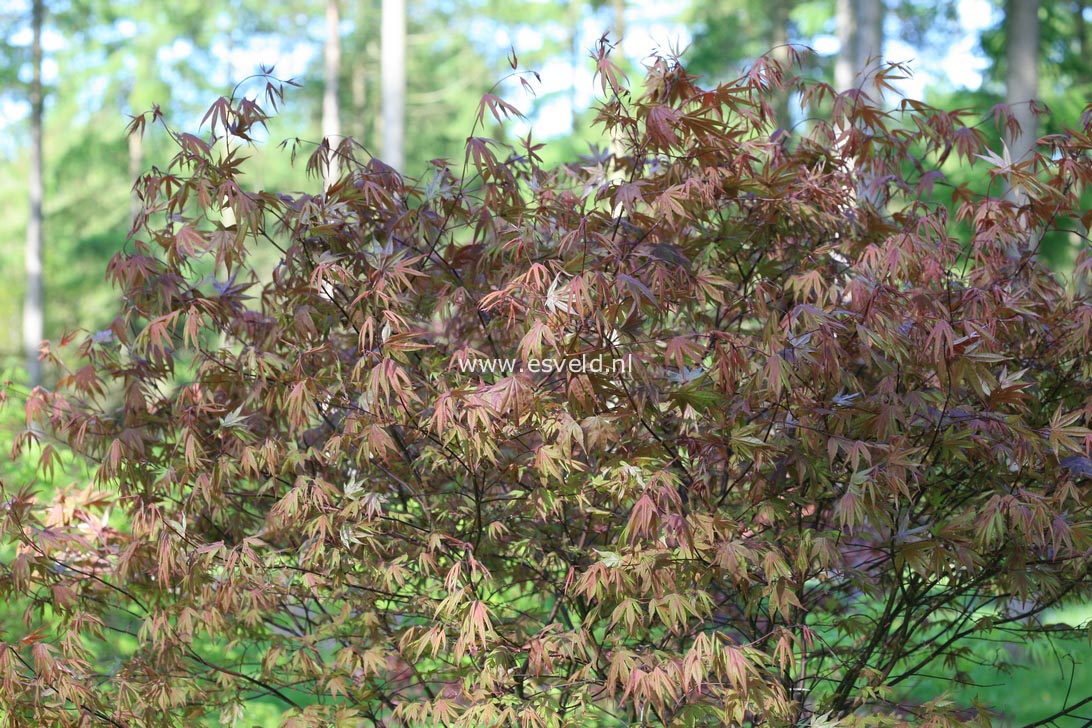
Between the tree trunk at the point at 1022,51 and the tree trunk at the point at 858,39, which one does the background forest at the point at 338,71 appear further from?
the tree trunk at the point at 858,39

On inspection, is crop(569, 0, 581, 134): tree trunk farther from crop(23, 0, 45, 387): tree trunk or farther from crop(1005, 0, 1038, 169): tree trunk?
crop(1005, 0, 1038, 169): tree trunk

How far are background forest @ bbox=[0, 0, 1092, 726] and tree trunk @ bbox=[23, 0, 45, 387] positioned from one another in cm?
3

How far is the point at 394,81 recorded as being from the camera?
35.5 feet

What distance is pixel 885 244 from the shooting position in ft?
9.81

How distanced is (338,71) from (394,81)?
6216 millimetres

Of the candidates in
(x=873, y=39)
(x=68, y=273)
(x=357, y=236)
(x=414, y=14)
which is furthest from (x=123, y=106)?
(x=357, y=236)

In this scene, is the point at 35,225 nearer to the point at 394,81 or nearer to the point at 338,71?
the point at 338,71

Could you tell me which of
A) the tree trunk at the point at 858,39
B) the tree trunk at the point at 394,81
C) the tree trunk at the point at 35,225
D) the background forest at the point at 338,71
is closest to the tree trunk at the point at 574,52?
the background forest at the point at 338,71

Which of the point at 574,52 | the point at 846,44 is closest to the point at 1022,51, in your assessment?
the point at 846,44

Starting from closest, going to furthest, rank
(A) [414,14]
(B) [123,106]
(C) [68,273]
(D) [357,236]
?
(D) [357,236] → (B) [123,106] → (C) [68,273] → (A) [414,14]

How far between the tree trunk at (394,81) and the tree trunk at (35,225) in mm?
6525

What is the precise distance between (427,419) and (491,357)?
606 millimetres

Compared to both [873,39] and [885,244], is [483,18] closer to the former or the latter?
[873,39]

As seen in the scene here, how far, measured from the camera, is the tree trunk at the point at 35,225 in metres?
14.1
